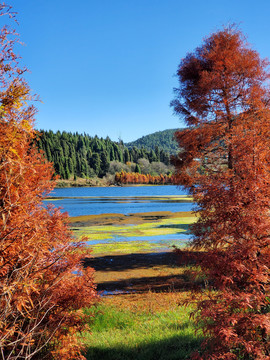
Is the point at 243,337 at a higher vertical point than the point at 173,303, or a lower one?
higher

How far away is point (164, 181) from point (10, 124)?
468ft

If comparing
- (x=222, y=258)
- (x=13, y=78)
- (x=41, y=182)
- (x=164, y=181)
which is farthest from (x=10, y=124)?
(x=164, y=181)

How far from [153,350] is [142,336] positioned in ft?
2.21

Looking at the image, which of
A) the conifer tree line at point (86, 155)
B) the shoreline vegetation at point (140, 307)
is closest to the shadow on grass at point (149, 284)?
the shoreline vegetation at point (140, 307)

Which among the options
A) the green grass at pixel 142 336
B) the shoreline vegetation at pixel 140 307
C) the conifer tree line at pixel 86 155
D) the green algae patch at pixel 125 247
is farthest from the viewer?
the conifer tree line at pixel 86 155

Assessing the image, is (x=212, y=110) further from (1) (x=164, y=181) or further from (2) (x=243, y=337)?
(1) (x=164, y=181)

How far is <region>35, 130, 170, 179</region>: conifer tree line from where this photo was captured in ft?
437

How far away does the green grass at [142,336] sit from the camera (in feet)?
20.2

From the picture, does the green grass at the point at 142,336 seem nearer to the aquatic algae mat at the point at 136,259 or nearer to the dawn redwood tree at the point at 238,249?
the dawn redwood tree at the point at 238,249

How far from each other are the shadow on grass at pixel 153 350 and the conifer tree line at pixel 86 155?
389 ft

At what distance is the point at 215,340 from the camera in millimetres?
3979

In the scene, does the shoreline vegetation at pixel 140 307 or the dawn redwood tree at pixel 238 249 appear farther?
the shoreline vegetation at pixel 140 307

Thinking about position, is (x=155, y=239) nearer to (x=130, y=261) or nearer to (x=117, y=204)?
(x=130, y=261)

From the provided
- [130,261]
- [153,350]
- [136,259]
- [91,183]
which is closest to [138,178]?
[91,183]
